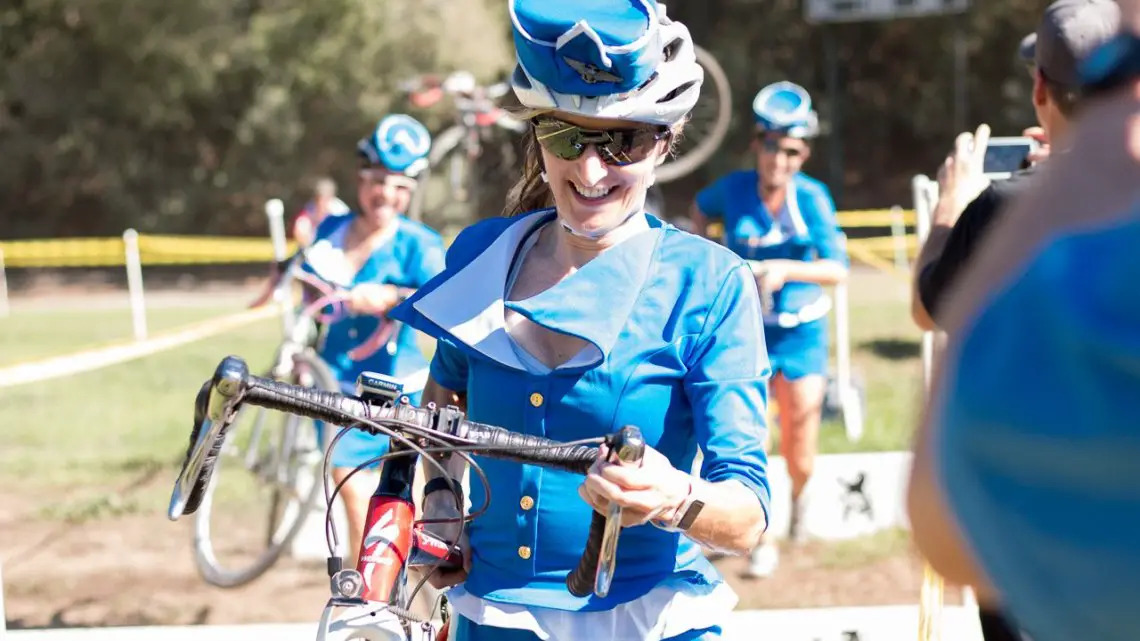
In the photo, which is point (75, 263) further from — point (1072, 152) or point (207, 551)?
point (1072, 152)

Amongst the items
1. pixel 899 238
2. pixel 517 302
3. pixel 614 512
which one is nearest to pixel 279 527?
pixel 517 302

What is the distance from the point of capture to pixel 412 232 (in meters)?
5.84

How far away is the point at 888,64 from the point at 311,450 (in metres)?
23.9

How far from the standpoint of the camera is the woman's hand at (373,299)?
550 centimetres

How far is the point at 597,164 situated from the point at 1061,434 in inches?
54.3

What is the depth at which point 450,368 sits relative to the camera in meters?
2.29

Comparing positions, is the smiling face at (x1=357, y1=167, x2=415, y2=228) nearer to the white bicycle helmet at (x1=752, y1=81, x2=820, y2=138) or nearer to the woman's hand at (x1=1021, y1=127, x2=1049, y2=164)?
the white bicycle helmet at (x1=752, y1=81, x2=820, y2=138)

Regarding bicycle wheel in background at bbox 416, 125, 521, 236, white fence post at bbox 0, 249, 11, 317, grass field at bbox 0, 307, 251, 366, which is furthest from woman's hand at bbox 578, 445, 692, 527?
white fence post at bbox 0, 249, 11, 317

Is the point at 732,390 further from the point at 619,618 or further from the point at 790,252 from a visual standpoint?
the point at 790,252

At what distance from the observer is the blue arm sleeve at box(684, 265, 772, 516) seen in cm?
197

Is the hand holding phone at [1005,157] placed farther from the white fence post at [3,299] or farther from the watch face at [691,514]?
the white fence post at [3,299]

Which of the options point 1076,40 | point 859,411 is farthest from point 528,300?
point 859,411

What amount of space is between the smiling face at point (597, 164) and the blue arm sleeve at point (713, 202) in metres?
4.72

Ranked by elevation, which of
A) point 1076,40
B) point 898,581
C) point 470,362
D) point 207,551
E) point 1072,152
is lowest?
point 898,581
